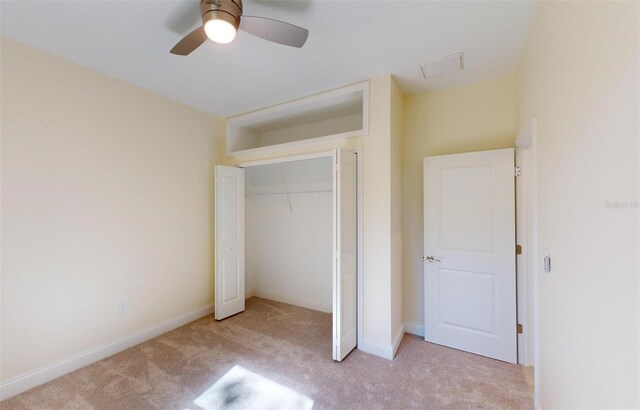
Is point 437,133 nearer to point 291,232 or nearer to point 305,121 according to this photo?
point 305,121

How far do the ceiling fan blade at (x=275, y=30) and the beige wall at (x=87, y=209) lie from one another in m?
1.87

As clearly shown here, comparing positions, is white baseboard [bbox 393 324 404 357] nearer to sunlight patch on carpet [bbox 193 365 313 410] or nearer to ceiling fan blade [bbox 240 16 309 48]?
sunlight patch on carpet [bbox 193 365 313 410]

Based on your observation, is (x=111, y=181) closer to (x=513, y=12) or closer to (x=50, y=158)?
(x=50, y=158)

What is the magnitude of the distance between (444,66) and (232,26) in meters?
1.81

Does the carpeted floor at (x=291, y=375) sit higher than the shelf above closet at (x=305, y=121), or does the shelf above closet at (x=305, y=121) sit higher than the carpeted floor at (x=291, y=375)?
the shelf above closet at (x=305, y=121)

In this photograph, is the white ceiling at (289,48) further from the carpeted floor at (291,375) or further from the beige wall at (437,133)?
the carpeted floor at (291,375)

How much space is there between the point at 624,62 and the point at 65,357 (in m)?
3.74

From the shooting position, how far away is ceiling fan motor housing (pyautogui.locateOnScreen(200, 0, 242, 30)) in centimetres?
141

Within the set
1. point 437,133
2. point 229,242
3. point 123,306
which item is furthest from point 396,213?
point 123,306

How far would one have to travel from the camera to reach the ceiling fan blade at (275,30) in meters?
1.46

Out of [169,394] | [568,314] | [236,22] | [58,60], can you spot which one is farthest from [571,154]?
[58,60]

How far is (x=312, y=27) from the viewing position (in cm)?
182

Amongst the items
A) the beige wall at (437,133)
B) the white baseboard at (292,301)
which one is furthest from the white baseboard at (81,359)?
the beige wall at (437,133)

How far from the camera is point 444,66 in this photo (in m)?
2.29
